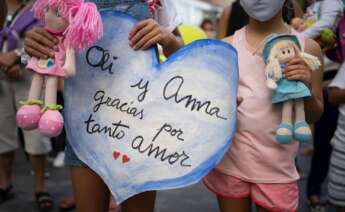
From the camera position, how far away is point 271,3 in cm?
143

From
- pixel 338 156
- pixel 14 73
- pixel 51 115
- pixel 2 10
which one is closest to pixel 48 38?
pixel 51 115

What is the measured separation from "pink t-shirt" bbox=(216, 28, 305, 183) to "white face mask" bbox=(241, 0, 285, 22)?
0.35ft

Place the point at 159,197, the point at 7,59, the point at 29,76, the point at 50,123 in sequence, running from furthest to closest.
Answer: the point at 159,197
the point at 29,76
the point at 7,59
the point at 50,123

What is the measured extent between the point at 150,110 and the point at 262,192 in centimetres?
45

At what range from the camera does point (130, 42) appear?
1395 millimetres

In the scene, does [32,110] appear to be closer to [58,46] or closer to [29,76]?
[58,46]

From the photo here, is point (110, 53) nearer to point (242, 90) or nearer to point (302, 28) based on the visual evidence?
point (242, 90)

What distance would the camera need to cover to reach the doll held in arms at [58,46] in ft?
4.38

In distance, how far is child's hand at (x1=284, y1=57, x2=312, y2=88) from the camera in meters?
1.35

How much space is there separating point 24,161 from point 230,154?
10.2 feet

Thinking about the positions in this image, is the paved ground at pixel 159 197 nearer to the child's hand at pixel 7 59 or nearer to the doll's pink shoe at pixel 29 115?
the child's hand at pixel 7 59

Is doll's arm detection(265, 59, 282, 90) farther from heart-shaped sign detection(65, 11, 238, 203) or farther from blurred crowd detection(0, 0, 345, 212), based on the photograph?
blurred crowd detection(0, 0, 345, 212)

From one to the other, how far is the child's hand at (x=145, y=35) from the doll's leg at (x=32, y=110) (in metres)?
0.31

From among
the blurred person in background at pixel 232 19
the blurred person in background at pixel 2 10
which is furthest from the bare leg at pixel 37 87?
the blurred person in background at pixel 232 19
